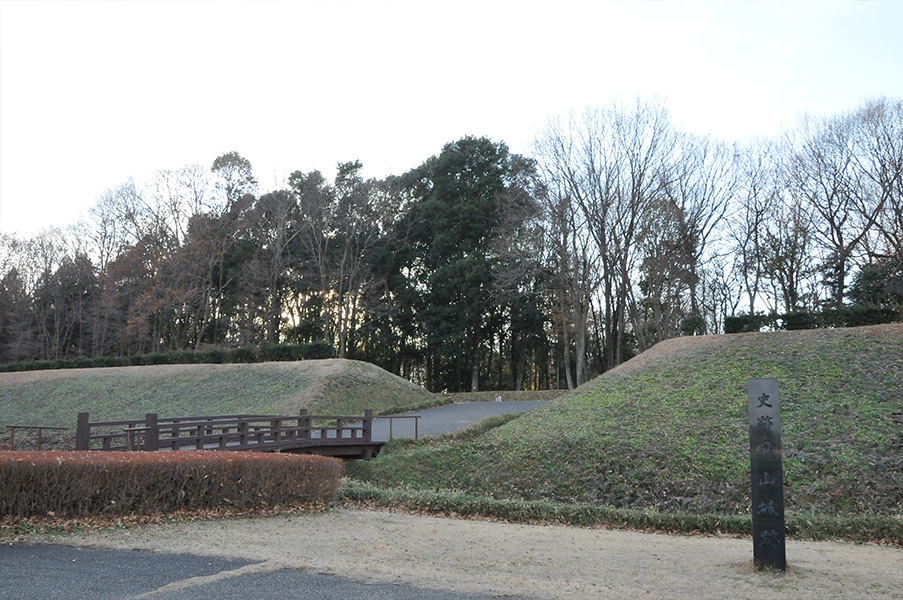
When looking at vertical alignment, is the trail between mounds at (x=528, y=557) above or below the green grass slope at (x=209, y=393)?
below

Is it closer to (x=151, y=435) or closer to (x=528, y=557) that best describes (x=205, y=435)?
(x=151, y=435)

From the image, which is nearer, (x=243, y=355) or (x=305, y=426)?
(x=305, y=426)

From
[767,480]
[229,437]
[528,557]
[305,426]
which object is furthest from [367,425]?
[767,480]

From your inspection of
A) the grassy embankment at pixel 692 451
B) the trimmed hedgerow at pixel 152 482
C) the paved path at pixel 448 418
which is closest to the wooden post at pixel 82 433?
the trimmed hedgerow at pixel 152 482

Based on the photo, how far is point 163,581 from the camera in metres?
6.00

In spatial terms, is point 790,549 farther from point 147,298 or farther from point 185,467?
point 147,298

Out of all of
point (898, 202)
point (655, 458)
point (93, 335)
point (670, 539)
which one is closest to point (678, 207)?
point (898, 202)

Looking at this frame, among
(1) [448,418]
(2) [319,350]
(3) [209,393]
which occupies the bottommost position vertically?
(1) [448,418]

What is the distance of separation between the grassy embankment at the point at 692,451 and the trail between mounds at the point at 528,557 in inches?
78.1

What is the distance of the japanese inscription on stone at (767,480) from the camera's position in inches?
278

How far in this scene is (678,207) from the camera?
31.5 m

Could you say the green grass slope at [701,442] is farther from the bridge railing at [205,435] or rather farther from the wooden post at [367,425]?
the bridge railing at [205,435]

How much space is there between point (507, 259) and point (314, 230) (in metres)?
12.6

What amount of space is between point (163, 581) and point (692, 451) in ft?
39.5
